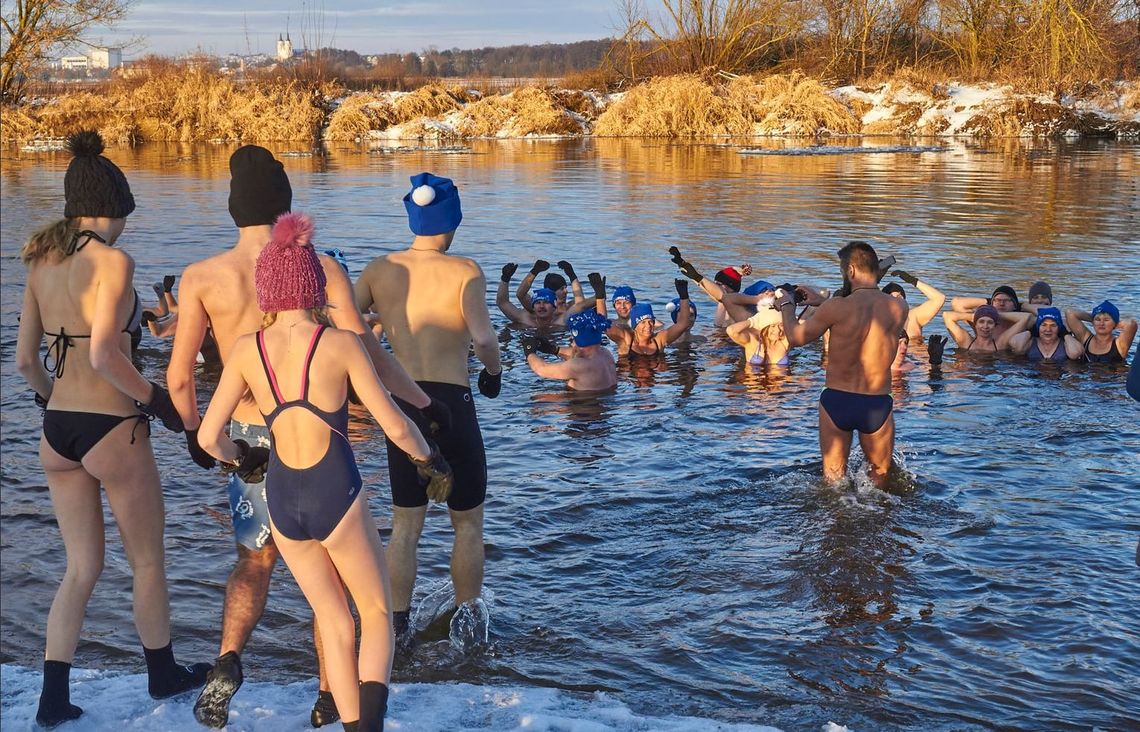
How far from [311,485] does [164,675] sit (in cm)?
146

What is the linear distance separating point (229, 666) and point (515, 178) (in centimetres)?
2437

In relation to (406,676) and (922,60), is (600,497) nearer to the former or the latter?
(406,676)

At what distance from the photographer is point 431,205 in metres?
4.70

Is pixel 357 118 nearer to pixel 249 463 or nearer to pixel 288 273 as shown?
pixel 249 463

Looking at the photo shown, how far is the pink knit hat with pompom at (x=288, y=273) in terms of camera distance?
350 centimetres

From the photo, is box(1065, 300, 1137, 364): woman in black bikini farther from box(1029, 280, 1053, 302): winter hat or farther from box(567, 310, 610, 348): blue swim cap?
box(567, 310, 610, 348): blue swim cap

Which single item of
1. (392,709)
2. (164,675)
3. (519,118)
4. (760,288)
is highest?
(519,118)

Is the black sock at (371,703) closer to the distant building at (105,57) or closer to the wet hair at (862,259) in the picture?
the wet hair at (862,259)

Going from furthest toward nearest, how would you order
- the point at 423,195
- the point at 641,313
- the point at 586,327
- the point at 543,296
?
the point at 543,296, the point at 641,313, the point at 586,327, the point at 423,195

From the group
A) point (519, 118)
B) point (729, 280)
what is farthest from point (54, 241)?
point (519, 118)

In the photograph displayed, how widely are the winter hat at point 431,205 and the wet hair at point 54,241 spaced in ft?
4.23

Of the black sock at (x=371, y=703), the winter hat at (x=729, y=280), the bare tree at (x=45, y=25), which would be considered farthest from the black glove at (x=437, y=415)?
the bare tree at (x=45, y=25)

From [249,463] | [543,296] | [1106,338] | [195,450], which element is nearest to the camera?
[249,463]

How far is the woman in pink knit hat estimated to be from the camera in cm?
351
